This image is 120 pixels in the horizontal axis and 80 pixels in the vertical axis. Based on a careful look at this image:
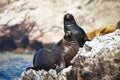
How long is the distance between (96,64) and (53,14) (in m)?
14.0

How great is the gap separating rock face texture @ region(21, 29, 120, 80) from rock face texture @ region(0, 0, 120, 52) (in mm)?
12199

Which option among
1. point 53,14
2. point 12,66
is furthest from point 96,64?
point 53,14

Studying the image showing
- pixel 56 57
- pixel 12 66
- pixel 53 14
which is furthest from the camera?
pixel 53 14

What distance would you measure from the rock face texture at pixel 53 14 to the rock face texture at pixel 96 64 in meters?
12.2

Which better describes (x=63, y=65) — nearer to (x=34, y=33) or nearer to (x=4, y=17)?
(x=34, y=33)

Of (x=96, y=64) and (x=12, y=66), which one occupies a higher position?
(x=12, y=66)

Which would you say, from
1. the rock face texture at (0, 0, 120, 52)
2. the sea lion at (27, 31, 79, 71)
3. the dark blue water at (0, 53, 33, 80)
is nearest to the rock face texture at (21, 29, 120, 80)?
the sea lion at (27, 31, 79, 71)

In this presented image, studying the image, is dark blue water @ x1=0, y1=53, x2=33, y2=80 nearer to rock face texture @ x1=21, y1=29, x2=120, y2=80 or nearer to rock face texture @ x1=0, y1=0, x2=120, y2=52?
rock face texture @ x1=0, y1=0, x2=120, y2=52

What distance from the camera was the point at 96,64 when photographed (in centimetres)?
645

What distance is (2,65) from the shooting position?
1496 centimetres

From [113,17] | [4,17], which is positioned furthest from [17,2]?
[113,17]

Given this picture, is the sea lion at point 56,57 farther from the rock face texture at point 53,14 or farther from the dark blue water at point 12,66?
the rock face texture at point 53,14

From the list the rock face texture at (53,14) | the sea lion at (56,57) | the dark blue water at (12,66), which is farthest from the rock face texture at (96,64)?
the rock face texture at (53,14)

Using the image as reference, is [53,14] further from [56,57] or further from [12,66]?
[56,57]
